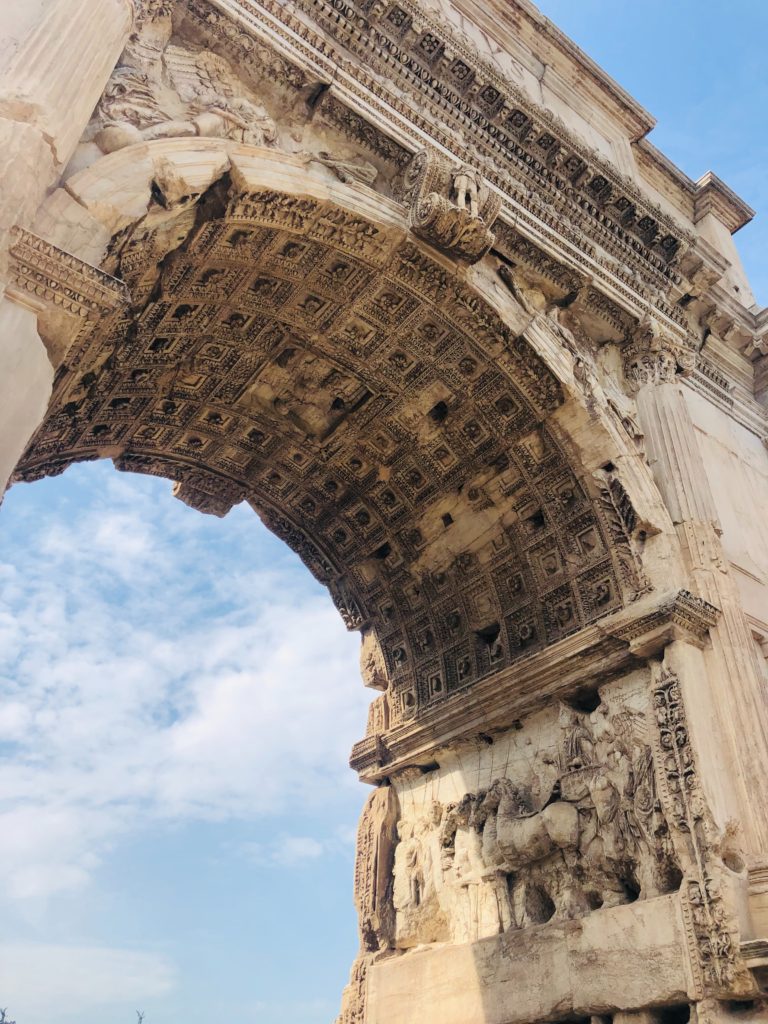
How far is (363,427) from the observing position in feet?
31.9

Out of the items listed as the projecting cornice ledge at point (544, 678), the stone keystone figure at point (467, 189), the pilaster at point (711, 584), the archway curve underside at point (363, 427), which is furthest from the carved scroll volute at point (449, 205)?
the projecting cornice ledge at point (544, 678)

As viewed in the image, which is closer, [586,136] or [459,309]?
[459,309]

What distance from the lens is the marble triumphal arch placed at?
647cm

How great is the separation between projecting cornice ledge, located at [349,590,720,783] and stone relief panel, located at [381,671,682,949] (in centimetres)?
18

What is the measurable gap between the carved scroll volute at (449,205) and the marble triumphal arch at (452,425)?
0.12 ft

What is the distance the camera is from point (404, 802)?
10094 mm

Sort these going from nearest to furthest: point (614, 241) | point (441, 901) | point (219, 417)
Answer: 1. point (441, 901)
2. point (219, 417)
3. point (614, 241)

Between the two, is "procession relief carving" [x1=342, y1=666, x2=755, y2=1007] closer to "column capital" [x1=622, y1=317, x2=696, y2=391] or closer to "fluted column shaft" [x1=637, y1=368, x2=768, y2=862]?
"fluted column shaft" [x1=637, y1=368, x2=768, y2=862]

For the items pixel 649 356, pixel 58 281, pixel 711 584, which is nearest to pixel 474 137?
pixel 649 356

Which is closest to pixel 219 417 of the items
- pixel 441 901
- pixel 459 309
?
pixel 459 309

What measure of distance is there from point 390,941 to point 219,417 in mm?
5797

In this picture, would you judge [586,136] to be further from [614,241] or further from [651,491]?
[651,491]

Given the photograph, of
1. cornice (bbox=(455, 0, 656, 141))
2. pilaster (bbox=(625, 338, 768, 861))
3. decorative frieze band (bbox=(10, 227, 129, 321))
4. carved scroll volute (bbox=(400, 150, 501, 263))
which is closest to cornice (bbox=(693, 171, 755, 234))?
cornice (bbox=(455, 0, 656, 141))

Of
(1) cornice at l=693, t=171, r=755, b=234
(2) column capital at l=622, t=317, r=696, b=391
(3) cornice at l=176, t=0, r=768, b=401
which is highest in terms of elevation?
Answer: (1) cornice at l=693, t=171, r=755, b=234
